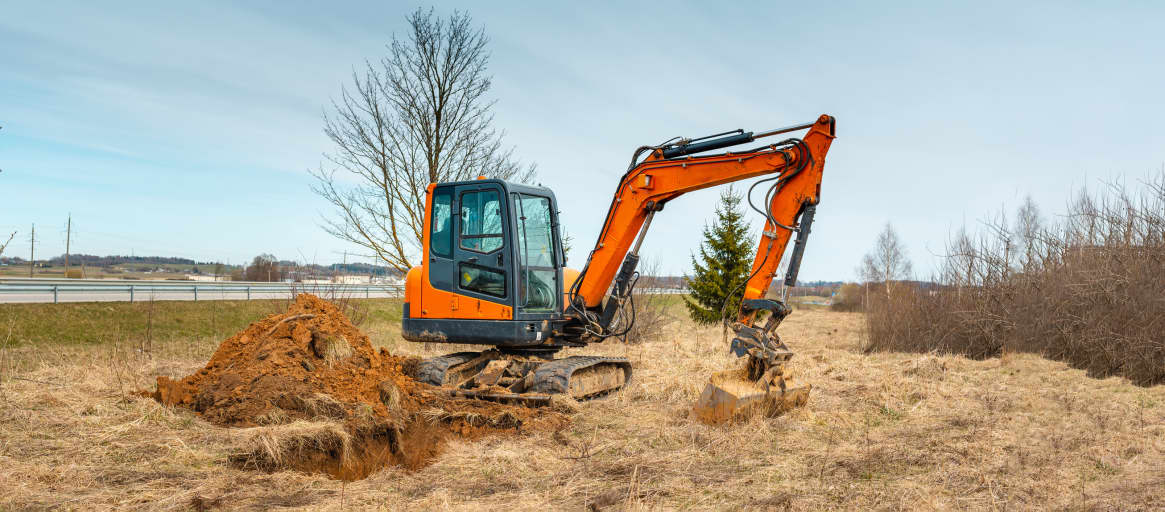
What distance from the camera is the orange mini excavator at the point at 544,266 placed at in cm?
722

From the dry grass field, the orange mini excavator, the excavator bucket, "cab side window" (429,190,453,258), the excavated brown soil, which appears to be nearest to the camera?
the dry grass field

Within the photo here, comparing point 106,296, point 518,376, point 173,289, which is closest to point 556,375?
point 518,376

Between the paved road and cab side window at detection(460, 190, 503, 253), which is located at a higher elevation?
cab side window at detection(460, 190, 503, 253)

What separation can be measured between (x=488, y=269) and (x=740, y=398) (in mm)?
3081

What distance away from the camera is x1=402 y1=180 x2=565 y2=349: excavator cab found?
790 centimetres

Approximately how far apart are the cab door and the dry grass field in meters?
1.69

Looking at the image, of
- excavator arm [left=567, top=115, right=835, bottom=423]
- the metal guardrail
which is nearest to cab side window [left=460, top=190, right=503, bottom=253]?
excavator arm [left=567, top=115, right=835, bottom=423]

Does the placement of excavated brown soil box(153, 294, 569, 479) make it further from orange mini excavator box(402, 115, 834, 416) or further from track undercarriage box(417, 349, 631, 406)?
orange mini excavator box(402, 115, 834, 416)

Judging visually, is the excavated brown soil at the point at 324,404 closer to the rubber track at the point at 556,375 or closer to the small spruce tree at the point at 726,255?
the rubber track at the point at 556,375

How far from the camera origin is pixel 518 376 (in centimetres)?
819

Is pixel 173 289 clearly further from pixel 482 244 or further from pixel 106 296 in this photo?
pixel 482 244

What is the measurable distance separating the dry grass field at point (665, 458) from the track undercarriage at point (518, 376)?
0.32 m

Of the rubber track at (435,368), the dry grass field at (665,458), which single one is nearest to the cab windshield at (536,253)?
the rubber track at (435,368)

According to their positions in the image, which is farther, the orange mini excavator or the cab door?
the cab door
